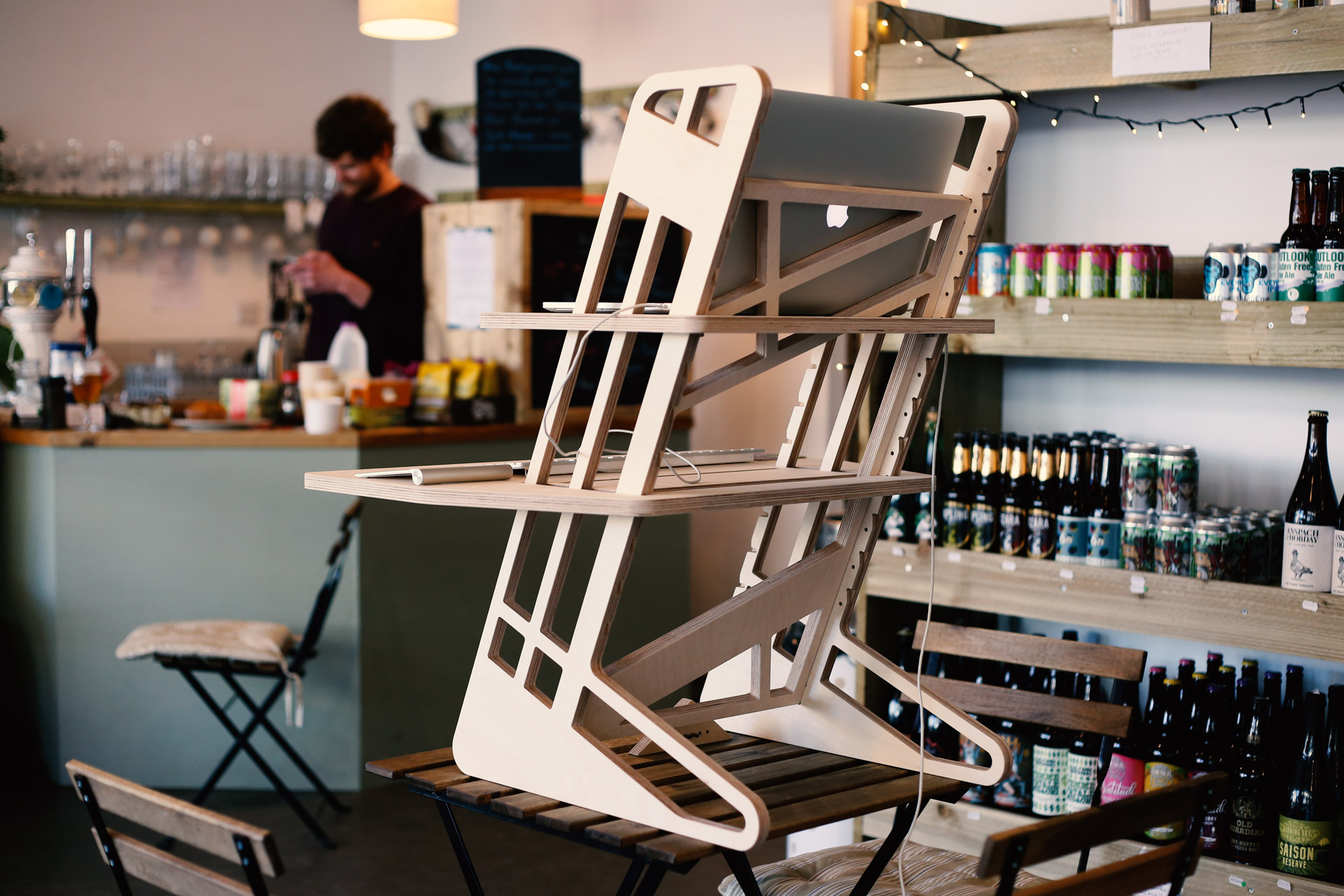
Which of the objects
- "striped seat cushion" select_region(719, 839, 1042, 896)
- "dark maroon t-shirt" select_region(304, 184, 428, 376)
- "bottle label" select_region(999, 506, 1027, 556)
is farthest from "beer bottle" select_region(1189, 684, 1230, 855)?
"dark maroon t-shirt" select_region(304, 184, 428, 376)

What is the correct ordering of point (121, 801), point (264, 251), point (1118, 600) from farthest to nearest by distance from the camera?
point (264, 251), point (1118, 600), point (121, 801)

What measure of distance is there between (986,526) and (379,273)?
267cm

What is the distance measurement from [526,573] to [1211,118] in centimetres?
240

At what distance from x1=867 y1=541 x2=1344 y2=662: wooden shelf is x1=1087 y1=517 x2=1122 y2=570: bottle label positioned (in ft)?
0.11

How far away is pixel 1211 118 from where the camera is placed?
10.1 ft

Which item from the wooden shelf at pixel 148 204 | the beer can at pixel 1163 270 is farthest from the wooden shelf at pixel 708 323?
the wooden shelf at pixel 148 204

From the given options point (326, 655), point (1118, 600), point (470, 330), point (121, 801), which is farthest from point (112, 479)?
point (1118, 600)

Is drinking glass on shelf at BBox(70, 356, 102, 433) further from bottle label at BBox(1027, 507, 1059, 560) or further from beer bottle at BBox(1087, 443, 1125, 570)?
beer bottle at BBox(1087, 443, 1125, 570)

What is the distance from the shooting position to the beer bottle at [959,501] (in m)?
3.05

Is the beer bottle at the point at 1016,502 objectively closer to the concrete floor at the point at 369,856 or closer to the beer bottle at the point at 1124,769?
the beer bottle at the point at 1124,769

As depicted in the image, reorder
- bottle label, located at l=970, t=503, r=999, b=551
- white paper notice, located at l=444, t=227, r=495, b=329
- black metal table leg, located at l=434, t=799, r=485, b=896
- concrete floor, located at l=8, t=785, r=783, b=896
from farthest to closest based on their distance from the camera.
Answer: white paper notice, located at l=444, t=227, r=495, b=329 → concrete floor, located at l=8, t=785, r=783, b=896 → bottle label, located at l=970, t=503, r=999, b=551 → black metal table leg, located at l=434, t=799, r=485, b=896

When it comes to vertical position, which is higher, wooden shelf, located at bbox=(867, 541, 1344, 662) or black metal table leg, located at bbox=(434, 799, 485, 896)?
wooden shelf, located at bbox=(867, 541, 1344, 662)

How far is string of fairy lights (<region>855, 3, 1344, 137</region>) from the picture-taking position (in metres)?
2.94

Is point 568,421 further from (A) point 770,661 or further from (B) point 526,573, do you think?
(A) point 770,661
